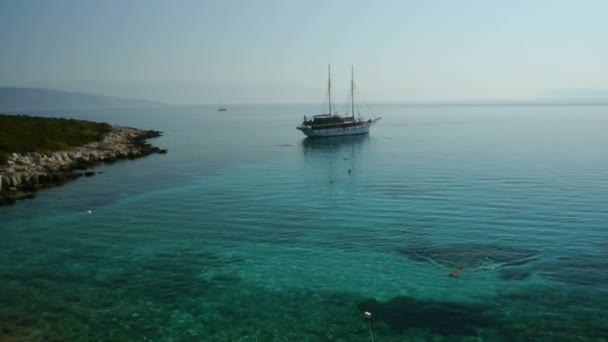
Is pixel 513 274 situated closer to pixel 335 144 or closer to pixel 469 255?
pixel 469 255

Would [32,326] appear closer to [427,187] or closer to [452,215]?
[452,215]

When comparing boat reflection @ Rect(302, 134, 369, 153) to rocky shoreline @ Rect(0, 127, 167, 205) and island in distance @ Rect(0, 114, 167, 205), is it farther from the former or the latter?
rocky shoreline @ Rect(0, 127, 167, 205)

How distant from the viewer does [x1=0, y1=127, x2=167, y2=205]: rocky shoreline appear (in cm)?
4988

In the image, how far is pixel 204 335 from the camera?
20.4 metres

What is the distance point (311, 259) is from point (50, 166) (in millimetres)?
45844

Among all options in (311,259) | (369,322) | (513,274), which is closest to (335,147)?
(311,259)

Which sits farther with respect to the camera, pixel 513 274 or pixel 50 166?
pixel 50 166

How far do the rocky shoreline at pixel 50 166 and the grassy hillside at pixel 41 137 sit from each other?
2.05 meters

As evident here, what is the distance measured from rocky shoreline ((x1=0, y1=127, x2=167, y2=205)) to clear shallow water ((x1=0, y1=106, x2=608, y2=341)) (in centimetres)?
279

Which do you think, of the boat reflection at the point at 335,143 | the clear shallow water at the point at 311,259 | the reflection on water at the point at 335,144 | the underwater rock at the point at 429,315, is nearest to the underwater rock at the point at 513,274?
the clear shallow water at the point at 311,259

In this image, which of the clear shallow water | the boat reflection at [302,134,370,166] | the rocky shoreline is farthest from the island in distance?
the boat reflection at [302,134,370,166]

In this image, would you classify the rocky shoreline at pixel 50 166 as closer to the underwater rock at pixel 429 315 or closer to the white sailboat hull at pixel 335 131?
the underwater rock at pixel 429 315

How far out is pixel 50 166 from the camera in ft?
198

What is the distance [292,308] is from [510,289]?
444 inches
